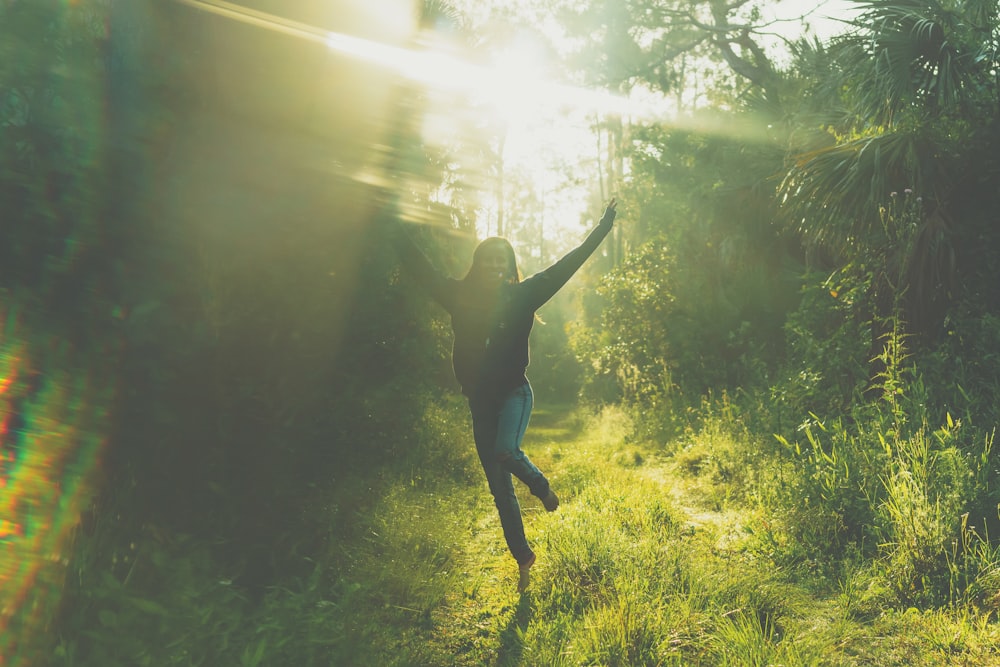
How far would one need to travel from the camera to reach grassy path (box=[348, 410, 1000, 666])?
10.6ft

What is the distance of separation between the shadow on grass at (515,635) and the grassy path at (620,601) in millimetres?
11

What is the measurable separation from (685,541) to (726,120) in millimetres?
13174

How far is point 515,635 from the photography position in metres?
3.63

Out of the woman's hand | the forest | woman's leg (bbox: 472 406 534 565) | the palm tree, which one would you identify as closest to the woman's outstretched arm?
the woman's hand

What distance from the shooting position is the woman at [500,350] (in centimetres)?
425

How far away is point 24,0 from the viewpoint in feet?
7.63

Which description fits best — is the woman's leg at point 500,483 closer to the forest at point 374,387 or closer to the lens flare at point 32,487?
the forest at point 374,387

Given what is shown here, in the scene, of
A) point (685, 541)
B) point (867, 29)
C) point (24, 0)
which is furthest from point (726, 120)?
point (24, 0)

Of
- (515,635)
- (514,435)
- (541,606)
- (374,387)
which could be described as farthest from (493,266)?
(515,635)

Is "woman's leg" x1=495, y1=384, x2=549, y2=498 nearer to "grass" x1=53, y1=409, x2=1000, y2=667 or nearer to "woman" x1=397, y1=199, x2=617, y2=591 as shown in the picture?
"woman" x1=397, y1=199, x2=617, y2=591

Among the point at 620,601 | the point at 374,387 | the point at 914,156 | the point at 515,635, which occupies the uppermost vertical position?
the point at 914,156

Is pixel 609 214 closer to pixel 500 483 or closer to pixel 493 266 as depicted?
pixel 493 266

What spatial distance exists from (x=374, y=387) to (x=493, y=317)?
121cm

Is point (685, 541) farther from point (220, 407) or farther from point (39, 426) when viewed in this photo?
point (39, 426)
